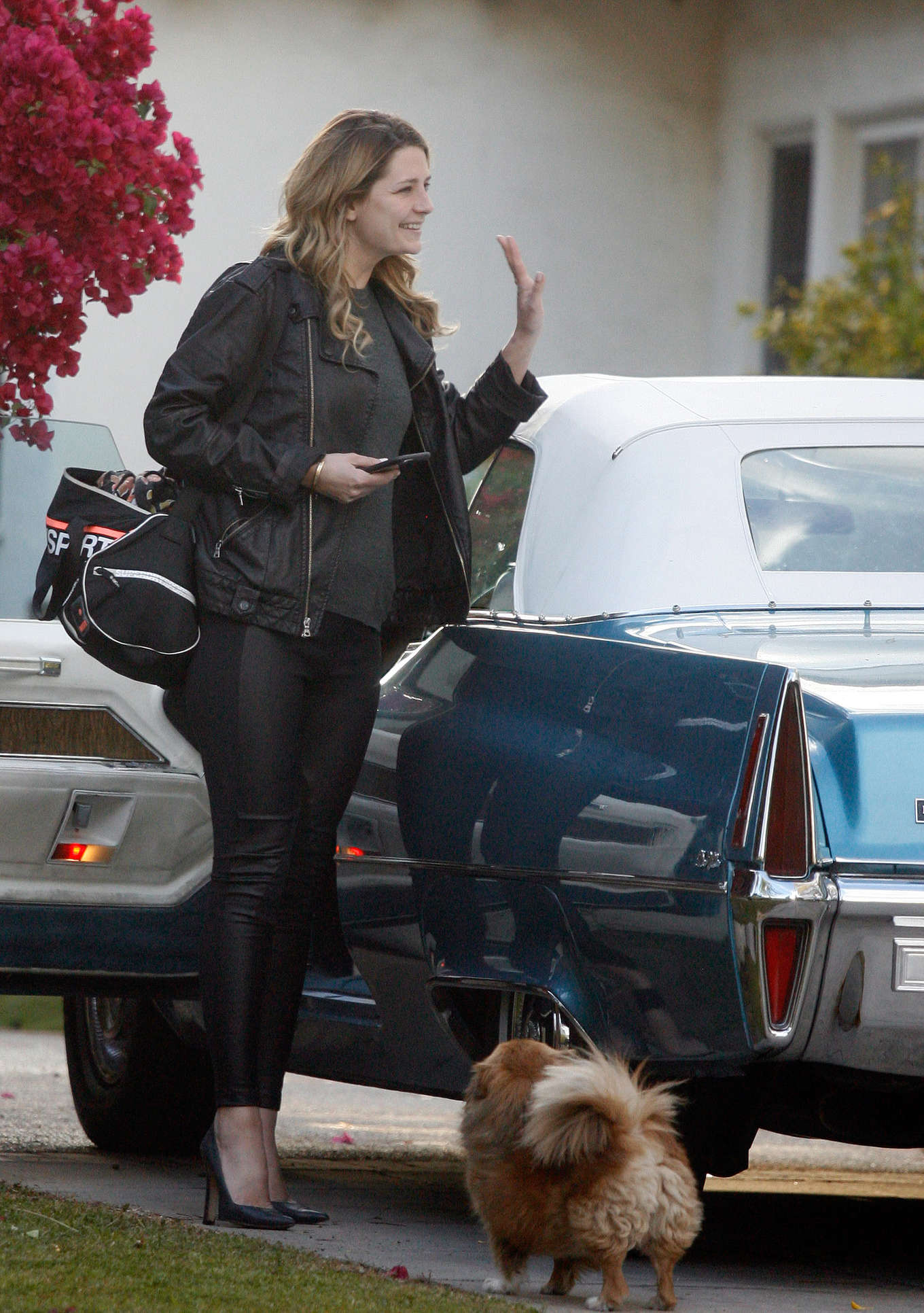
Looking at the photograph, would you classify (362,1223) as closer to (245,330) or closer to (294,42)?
(245,330)

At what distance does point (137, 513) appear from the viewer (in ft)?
13.7

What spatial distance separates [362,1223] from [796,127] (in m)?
9.74

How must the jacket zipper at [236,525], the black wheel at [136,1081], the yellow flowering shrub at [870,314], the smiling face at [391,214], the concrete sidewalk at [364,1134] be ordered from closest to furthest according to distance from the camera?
the jacket zipper at [236,525], the smiling face at [391,214], the black wheel at [136,1081], the concrete sidewalk at [364,1134], the yellow flowering shrub at [870,314]

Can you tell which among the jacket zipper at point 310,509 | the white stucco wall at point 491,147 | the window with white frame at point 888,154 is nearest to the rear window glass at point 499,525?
the jacket zipper at point 310,509

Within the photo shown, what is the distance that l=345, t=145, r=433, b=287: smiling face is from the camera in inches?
161

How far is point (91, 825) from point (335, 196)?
4.41ft

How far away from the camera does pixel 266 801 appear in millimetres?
3934

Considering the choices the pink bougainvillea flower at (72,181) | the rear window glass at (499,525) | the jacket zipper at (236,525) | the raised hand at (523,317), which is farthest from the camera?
the pink bougainvillea flower at (72,181)

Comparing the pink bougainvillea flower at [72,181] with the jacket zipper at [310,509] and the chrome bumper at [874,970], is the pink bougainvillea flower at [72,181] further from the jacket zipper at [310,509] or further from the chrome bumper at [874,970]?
the chrome bumper at [874,970]

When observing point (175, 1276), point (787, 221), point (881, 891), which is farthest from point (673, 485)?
point (787, 221)

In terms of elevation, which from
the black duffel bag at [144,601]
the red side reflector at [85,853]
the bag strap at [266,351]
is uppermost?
the bag strap at [266,351]

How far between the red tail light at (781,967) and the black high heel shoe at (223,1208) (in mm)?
1078

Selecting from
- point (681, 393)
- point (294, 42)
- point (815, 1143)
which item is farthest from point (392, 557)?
point (294, 42)

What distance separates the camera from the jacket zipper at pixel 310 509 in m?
3.92
